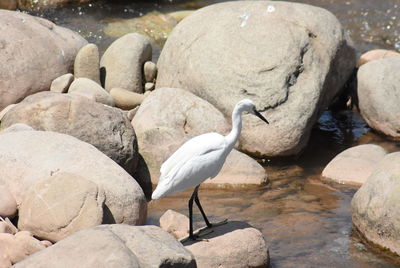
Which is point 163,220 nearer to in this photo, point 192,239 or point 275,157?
point 192,239

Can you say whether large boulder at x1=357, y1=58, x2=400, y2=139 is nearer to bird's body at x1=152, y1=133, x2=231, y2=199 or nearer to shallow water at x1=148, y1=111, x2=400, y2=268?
shallow water at x1=148, y1=111, x2=400, y2=268

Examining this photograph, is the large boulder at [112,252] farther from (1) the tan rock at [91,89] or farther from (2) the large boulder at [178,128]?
(1) the tan rock at [91,89]

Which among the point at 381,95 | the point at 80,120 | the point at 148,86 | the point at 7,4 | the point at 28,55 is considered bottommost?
the point at 7,4

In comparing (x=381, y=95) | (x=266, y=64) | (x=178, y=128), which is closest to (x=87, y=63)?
(x=178, y=128)

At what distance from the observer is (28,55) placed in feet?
33.4

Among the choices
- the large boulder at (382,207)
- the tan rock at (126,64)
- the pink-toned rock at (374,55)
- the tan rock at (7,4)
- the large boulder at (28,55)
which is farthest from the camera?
the tan rock at (7,4)

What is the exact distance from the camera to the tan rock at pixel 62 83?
394 inches

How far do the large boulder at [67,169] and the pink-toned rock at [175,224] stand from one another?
21cm

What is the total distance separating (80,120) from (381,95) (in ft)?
14.8

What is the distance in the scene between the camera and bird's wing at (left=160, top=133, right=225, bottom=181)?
6785 millimetres

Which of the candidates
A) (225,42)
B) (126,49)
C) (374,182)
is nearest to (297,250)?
(374,182)

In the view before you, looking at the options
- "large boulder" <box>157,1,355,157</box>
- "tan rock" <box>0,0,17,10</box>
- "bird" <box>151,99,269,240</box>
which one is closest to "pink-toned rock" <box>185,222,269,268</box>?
"bird" <box>151,99,269,240</box>

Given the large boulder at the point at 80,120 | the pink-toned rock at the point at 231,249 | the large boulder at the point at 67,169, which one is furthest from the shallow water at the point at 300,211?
the large boulder at the point at 67,169

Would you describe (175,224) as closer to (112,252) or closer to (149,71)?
(112,252)
